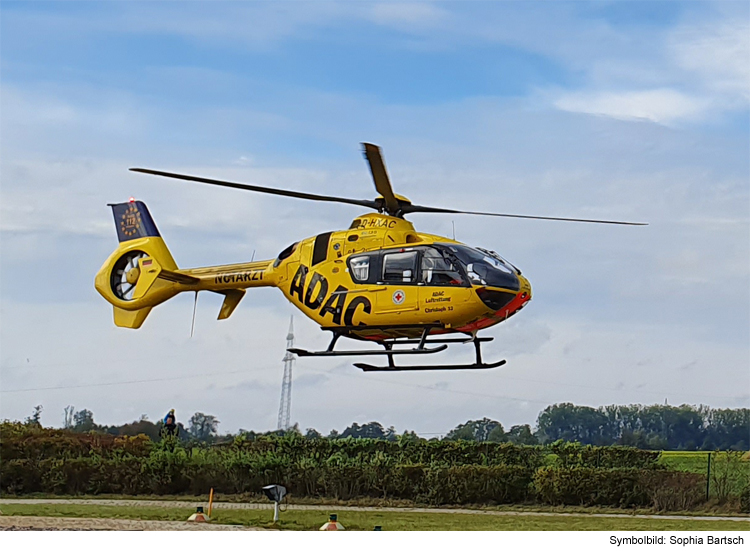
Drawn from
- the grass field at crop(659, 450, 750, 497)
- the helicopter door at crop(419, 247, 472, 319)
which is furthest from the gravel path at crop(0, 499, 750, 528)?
the helicopter door at crop(419, 247, 472, 319)

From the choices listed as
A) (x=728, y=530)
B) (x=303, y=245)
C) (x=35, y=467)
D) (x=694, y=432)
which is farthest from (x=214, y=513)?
(x=694, y=432)

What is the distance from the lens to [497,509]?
78.3 ft

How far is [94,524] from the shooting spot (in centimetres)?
1895

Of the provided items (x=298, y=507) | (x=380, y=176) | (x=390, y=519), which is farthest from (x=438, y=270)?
(x=298, y=507)

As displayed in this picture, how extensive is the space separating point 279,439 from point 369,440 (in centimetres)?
234

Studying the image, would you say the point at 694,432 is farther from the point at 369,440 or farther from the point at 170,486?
the point at 170,486

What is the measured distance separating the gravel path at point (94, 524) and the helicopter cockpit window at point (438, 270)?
18.0 feet

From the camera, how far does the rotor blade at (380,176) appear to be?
60.8 feet

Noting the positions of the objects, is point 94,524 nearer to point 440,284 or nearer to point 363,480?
point 440,284

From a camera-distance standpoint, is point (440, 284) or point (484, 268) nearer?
point (484, 268)

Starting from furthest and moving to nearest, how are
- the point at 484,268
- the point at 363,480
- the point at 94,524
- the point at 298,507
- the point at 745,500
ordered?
the point at 363,480 → the point at 745,500 → the point at 298,507 → the point at 94,524 → the point at 484,268

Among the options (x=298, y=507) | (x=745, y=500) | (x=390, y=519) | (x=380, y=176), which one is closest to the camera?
(x=380, y=176)

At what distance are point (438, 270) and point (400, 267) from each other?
768 millimetres

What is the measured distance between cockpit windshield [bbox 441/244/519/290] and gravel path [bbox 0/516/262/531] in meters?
6.02
